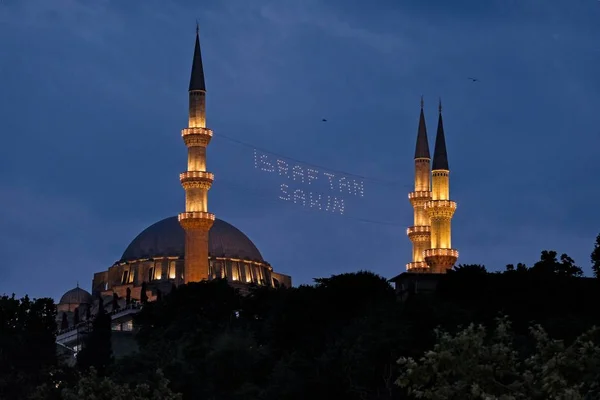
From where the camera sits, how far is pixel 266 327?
72.6 metres

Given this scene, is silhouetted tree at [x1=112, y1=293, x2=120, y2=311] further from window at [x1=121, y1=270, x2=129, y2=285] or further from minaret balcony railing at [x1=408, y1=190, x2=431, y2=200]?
minaret balcony railing at [x1=408, y1=190, x2=431, y2=200]

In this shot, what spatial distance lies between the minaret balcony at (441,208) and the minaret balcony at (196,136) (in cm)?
1481

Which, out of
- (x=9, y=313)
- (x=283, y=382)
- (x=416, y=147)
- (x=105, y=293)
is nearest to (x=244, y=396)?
(x=283, y=382)

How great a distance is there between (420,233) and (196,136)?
59.7 feet

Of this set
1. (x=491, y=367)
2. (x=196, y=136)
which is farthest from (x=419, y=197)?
(x=491, y=367)

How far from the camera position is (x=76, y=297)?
396 feet

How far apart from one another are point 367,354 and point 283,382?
341 centimetres

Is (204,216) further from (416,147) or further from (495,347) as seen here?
(495,347)

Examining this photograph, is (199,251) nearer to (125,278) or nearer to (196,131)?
(196,131)

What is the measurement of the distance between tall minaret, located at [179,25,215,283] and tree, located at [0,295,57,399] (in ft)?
34.8

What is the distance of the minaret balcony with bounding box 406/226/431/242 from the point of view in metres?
101

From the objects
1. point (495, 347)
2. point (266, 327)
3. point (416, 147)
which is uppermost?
point (416, 147)

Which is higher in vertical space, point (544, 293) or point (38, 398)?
point (544, 293)

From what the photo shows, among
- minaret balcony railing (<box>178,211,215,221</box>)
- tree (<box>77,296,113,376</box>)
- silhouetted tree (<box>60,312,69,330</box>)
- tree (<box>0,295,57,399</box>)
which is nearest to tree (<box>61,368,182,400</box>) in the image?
tree (<box>0,295,57,399</box>)
